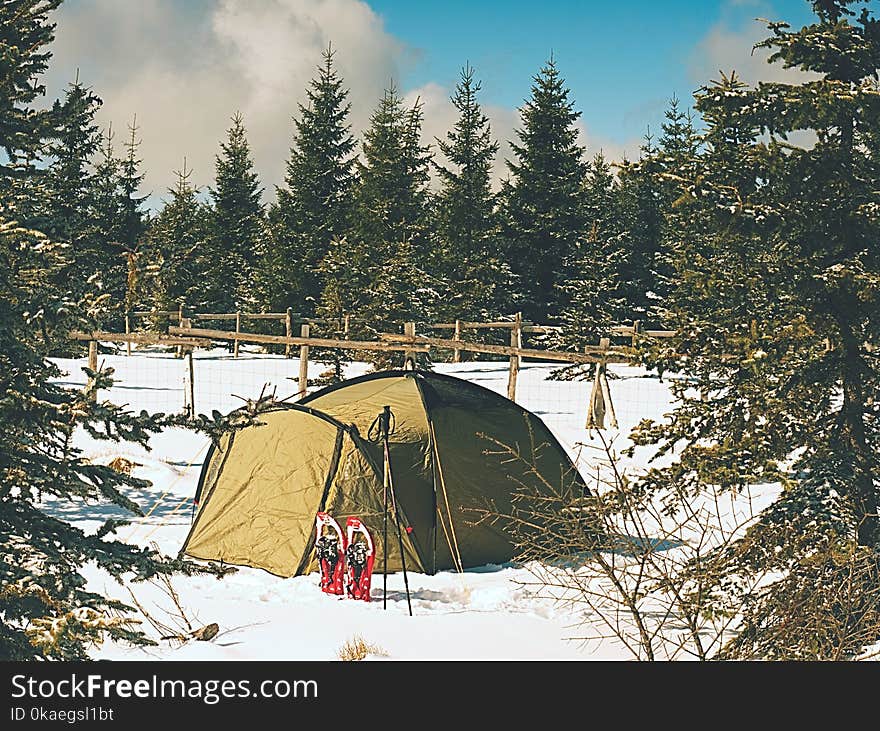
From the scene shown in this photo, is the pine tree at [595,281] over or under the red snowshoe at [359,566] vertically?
over

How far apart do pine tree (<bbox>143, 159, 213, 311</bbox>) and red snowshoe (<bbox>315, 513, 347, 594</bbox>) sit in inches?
980

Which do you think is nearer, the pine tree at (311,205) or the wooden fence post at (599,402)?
the wooden fence post at (599,402)

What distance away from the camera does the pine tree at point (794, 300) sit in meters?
7.56

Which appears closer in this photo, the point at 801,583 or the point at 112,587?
the point at 801,583

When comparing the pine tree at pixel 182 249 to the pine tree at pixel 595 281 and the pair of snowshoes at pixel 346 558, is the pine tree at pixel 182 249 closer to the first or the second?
the pine tree at pixel 595 281

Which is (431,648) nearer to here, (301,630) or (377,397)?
(301,630)

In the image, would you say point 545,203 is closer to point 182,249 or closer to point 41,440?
point 182,249

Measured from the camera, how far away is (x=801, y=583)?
657 centimetres

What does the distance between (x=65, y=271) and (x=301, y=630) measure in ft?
13.0

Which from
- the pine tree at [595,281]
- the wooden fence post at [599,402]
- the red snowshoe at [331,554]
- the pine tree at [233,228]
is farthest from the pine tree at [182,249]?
the red snowshoe at [331,554]

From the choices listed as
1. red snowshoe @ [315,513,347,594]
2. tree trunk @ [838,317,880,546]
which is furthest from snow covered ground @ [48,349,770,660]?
tree trunk @ [838,317,880,546]

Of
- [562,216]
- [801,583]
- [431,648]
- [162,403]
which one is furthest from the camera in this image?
[562,216]

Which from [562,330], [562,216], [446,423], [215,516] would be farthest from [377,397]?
[562,216]

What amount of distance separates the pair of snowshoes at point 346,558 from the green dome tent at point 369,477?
0.50 metres
